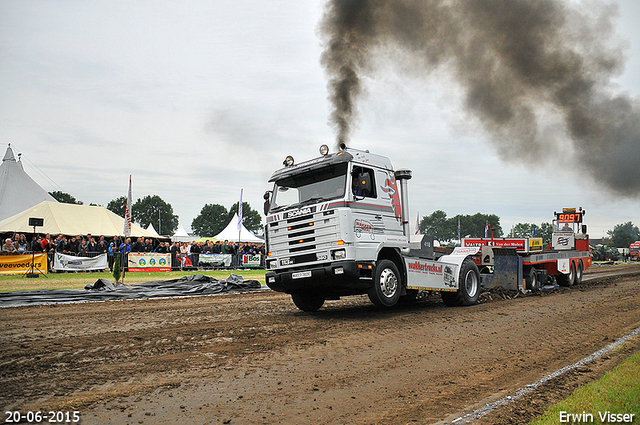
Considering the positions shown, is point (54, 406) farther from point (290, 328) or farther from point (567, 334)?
point (567, 334)

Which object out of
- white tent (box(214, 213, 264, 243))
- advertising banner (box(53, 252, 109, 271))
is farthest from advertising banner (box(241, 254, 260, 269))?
Answer: white tent (box(214, 213, 264, 243))

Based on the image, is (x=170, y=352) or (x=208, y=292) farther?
(x=208, y=292)

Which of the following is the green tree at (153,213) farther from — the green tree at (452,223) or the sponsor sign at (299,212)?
the sponsor sign at (299,212)

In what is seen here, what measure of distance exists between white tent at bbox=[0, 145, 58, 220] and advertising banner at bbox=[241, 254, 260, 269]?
57.5 ft

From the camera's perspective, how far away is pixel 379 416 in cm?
425

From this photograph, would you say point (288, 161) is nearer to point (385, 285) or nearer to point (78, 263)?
point (385, 285)

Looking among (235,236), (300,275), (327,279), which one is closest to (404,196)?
(327,279)

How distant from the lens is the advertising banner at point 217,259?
27.1m

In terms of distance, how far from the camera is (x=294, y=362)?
19.9ft

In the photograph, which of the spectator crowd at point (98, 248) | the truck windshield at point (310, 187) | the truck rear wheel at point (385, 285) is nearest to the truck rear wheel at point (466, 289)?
the truck rear wheel at point (385, 285)

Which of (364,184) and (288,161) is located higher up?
(288,161)

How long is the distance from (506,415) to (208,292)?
1322 centimetres

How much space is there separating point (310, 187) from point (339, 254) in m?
1.74

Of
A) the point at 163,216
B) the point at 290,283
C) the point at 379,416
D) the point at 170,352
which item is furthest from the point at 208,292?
the point at 163,216
